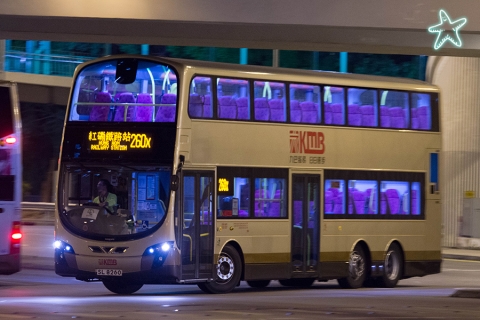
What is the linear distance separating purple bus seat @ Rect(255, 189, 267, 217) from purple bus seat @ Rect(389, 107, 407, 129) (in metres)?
3.63

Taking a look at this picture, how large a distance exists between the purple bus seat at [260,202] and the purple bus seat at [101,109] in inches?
121

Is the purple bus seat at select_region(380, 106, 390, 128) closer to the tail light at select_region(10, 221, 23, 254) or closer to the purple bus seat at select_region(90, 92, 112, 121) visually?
the purple bus seat at select_region(90, 92, 112, 121)

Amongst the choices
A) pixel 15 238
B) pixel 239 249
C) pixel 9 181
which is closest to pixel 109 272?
pixel 15 238

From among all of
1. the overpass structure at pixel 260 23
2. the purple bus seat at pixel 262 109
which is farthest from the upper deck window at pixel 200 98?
the overpass structure at pixel 260 23

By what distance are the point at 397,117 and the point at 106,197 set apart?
6809 millimetres

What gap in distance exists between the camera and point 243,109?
18531 millimetres

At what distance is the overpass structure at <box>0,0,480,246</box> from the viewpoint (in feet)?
61.6

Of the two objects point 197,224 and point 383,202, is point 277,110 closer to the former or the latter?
point 197,224

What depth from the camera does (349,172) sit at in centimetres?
2023

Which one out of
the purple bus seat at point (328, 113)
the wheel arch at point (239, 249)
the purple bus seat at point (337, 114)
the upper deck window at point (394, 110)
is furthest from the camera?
the upper deck window at point (394, 110)

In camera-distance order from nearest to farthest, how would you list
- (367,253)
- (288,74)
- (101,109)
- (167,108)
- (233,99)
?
(167,108), (101,109), (233,99), (288,74), (367,253)

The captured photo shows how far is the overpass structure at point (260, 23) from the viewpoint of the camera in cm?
1878

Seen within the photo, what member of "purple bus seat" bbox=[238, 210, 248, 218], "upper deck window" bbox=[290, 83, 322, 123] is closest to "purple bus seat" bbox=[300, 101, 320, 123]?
"upper deck window" bbox=[290, 83, 322, 123]

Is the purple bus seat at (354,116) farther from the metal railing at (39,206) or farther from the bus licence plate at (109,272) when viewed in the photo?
the metal railing at (39,206)
